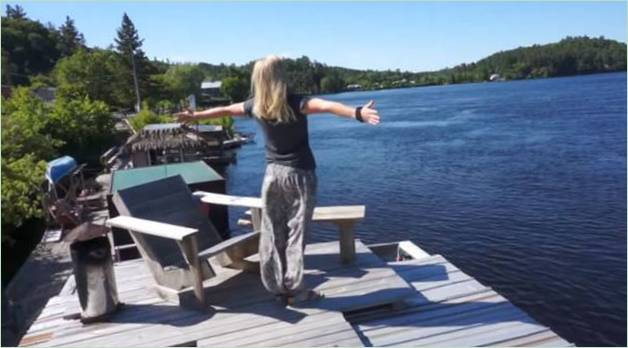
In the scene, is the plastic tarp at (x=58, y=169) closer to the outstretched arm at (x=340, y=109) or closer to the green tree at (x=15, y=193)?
the green tree at (x=15, y=193)

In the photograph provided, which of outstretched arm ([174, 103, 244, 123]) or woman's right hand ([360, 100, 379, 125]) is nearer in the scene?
woman's right hand ([360, 100, 379, 125])

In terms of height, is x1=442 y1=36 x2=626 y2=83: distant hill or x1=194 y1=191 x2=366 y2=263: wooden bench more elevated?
x1=442 y1=36 x2=626 y2=83: distant hill

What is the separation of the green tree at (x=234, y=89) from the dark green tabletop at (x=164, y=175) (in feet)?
289

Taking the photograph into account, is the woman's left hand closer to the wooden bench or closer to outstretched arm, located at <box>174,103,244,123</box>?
outstretched arm, located at <box>174,103,244,123</box>

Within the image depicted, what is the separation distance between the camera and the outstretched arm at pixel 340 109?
3648 millimetres

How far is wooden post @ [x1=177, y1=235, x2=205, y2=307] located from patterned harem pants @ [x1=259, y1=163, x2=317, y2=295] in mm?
535

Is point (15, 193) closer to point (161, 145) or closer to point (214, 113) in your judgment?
point (214, 113)

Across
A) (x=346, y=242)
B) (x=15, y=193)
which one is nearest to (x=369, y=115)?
(x=346, y=242)

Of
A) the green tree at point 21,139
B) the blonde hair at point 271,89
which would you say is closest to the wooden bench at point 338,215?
the blonde hair at point 271,89

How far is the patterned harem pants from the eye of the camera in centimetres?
434

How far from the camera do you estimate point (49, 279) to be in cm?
1078

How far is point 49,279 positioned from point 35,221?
19.7ft

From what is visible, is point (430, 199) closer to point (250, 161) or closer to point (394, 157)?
point (394, 157)

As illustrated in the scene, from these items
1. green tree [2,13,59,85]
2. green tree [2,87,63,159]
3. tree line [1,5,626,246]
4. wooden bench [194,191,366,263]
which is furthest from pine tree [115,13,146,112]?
wooden bench [194,191,366,263]
